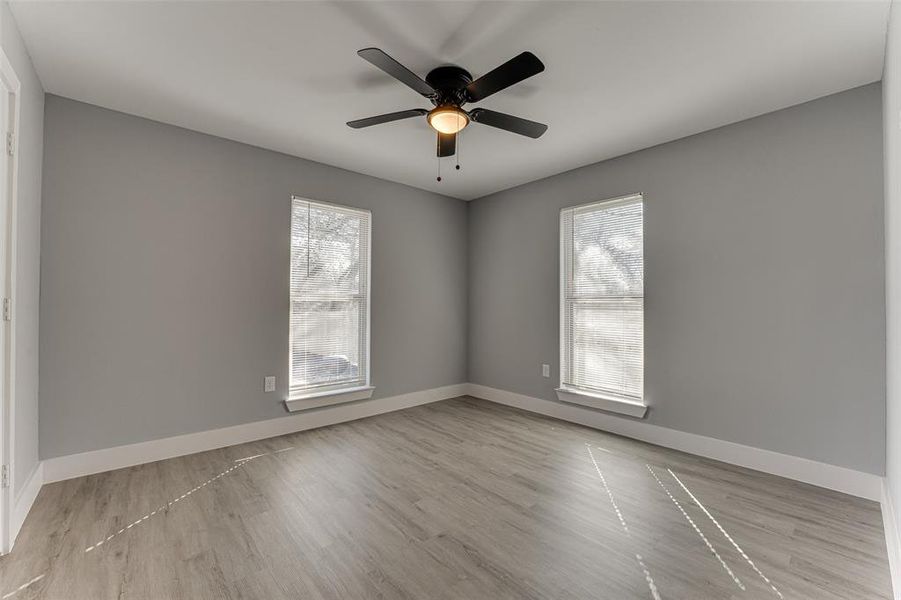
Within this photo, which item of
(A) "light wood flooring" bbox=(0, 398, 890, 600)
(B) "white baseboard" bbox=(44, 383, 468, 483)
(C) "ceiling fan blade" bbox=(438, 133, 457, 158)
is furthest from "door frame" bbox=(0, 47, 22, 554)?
(C) "ceiling fan blade" bbox=(438, 133, 457, 158)

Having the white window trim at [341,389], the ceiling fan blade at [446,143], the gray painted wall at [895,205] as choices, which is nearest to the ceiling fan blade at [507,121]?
the ceiling fan blade at [446,143]

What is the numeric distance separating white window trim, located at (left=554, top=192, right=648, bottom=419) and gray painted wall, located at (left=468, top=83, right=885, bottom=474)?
0.10m

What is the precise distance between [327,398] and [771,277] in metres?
3.84

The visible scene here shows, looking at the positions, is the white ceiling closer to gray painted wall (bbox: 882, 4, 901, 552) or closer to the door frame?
gray painted wall (bbox: 882, 4, 901, 552)

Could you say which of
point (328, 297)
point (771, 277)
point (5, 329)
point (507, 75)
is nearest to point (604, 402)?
point (771, 277)

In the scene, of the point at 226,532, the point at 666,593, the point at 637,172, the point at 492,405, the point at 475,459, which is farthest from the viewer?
the point at 492,405

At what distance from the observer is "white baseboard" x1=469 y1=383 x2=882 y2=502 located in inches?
99.8

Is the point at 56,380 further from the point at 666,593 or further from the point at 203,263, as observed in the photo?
the point at 666,593

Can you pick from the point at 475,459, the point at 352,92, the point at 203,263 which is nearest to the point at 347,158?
the point at 352,92

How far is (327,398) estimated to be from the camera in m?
3.96

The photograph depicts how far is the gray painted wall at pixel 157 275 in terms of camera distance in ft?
9.02

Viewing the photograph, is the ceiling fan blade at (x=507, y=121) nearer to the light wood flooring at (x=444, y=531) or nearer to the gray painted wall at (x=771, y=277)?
the gray painted wall at (x=771, y=277)

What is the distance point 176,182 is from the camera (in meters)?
3.21

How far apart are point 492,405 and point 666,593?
10.4 feet
